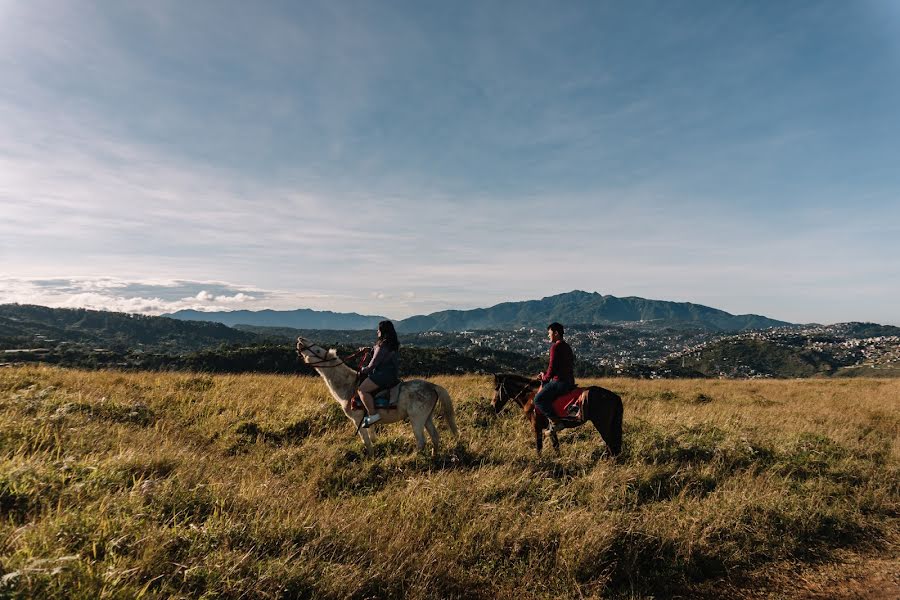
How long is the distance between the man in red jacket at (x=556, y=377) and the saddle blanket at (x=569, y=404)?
0.30 feet

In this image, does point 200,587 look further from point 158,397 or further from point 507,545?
point 158,397

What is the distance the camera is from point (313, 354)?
358 inches

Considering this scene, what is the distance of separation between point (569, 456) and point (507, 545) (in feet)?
13.1

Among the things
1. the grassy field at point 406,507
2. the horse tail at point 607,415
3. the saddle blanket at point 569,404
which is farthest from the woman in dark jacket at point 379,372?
the horse tail at point 607,415

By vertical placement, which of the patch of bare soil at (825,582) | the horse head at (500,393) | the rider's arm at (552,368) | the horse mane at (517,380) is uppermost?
the rider's arm at (552,368)

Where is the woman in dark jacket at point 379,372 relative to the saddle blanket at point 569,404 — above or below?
above

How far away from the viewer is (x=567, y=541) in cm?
519

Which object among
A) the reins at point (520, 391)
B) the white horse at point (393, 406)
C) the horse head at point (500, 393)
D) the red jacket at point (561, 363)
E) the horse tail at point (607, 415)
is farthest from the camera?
the horse head at point (500, 393)

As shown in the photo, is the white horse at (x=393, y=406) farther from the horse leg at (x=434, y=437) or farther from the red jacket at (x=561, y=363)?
the red jacket at (x=561, y=363)

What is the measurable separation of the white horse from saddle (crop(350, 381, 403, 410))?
2.7 inches

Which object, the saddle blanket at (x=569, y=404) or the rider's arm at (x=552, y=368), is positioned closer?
the saddle blanket at (x=569, y=404)

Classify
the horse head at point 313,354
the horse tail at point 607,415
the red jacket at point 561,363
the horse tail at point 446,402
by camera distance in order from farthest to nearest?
1. the horse tail at point 446,402
2. the red jacket at point 561,363
3. the horse head at point 313,354
4. the horse tail at point 607,415

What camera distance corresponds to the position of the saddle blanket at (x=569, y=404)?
8.81 metres

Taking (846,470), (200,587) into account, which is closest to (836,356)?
(846,470)
